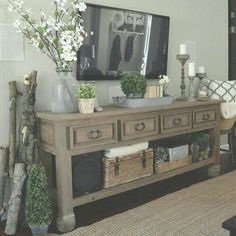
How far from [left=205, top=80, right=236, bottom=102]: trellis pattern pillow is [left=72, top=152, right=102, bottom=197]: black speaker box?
69.1 inches

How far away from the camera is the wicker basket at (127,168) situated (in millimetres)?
2266

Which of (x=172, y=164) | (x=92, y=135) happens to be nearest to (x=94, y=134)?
(x=92, y=135)

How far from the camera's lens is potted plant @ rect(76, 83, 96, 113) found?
6.82 feet

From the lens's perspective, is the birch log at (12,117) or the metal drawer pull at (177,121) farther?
the metal drawer pull at (177,121)

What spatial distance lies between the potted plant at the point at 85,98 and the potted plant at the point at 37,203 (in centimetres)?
49

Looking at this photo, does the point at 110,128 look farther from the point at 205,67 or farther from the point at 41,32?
the point at 205,67

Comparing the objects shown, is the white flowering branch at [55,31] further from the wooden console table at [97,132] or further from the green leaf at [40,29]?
the wooden console table at [97,132]

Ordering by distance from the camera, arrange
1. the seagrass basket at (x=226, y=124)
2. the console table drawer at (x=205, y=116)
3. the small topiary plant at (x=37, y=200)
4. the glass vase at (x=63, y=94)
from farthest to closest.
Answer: the seagrass basket at (x=226, y=124) < the console table drawer at (x=205, y=116) < the glass vase at (x=63, y=94) < the small topiary plant at (x=37, y=200)

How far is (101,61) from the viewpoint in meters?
2.63

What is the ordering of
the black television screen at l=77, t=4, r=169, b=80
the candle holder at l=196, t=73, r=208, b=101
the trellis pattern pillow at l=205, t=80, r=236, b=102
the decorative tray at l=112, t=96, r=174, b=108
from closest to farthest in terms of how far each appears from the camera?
the decorative tray at l=112, t=96, r=174, b=108, the black television screen at l=77, t=4, r=169, b=80, the candle holder at l=196, t=73, r=208, b=101, the trellis pattern pillow at l=205, t=80, r=236, b=102

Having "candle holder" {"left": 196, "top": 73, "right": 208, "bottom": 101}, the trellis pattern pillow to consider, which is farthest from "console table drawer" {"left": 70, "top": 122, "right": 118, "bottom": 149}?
the trellis pattern pillow

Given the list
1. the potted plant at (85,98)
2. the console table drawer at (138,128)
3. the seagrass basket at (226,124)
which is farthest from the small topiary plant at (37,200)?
the seagrass basket at (226,124)

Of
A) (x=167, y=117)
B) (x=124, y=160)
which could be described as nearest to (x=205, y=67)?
(x=167, y=117)

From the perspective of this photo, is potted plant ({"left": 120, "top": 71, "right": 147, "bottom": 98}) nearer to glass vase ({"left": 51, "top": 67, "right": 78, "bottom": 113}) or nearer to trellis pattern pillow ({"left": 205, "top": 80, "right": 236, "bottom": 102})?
glass vase ({"left": 51, "top": 67, "right": 78, "bottom": 113})
